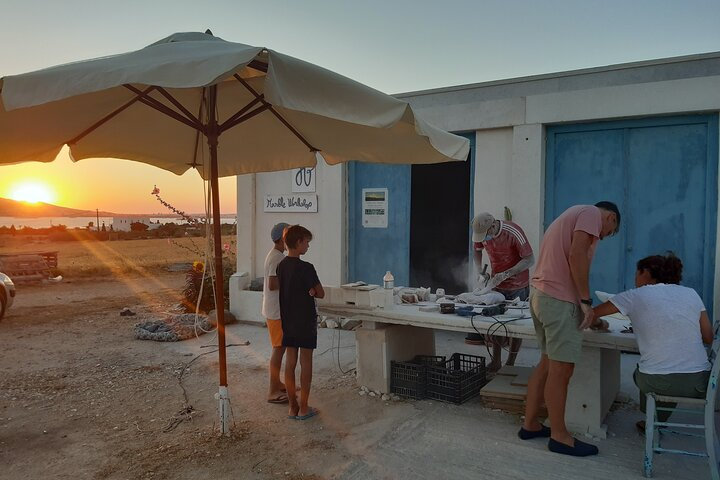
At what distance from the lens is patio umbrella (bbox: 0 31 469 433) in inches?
121

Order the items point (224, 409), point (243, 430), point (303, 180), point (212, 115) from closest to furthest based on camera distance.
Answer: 1. point (212, 115)
2. point (224, 409)
3. point (243, 430)
4. point (303, 180)

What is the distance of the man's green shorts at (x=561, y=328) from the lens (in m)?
3.79

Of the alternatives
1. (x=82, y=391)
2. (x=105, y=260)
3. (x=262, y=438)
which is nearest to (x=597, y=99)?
(x=262, y=438)

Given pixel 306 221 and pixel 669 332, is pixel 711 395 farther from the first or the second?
pixel 306 221

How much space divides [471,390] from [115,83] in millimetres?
4048

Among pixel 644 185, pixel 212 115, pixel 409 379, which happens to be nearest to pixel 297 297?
pixel 409 379

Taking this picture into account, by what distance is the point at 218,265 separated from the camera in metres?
4.26

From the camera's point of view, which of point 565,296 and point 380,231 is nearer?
point 565,296

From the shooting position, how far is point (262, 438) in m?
4.32

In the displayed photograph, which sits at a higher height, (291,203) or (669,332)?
(291,203)

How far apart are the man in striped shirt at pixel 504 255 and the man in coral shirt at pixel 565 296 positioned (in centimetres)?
148

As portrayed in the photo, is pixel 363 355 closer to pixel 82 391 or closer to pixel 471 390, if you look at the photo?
pixel 471 390

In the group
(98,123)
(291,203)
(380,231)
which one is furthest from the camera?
(291,203)

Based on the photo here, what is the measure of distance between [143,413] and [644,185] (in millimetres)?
6453
